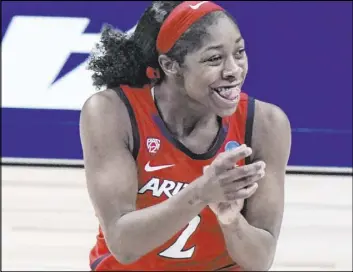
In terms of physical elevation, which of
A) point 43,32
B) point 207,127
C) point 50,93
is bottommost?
point 207,127

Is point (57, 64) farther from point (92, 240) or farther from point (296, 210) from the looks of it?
point (296, 210)

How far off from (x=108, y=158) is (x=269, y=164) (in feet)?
1.40

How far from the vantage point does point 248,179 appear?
1.70 metres

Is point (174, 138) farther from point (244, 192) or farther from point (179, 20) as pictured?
point (244, 192)

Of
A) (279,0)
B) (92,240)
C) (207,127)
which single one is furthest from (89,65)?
(279,0)

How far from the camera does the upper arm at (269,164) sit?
2170 millimetres

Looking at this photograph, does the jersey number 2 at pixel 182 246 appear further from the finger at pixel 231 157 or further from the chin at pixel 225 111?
the finger at pixel 231 157

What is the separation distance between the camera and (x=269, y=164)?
219 centimetres

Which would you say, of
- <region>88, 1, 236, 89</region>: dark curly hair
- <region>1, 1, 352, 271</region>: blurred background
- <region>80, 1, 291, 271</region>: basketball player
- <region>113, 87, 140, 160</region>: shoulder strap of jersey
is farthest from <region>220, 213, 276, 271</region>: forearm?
<region>1, 1, 352, 271</region>: blurred background

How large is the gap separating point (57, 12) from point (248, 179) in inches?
118

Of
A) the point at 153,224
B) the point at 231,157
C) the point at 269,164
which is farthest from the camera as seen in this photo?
the point at 269,164

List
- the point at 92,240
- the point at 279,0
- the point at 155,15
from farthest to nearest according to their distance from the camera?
1. the point at 279,0
2. the point at 92,240
3. the point at 155,15

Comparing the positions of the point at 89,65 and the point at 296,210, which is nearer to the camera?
the point at 89,65

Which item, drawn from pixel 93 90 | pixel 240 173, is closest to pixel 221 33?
pixel 240 173
